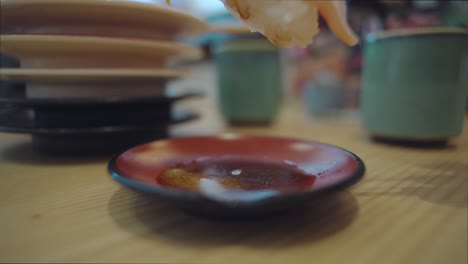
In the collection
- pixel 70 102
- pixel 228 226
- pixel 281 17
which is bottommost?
pixel 228 226

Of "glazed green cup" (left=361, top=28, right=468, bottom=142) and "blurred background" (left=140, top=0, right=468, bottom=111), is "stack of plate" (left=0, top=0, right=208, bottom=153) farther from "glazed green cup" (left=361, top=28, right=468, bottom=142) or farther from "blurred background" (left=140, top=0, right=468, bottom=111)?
"glazed green cup" (left=361, top=28, right=468, bottom=142)

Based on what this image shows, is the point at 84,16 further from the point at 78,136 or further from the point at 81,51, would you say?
the point at 78,136

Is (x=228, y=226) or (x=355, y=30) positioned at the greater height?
(x=355, y=30)

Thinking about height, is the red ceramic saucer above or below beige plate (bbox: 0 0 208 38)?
below

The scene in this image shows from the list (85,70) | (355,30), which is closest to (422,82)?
(355,30)

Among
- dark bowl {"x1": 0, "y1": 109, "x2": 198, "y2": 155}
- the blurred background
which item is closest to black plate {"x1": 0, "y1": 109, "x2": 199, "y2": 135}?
dark bowl {"x1": 0, "y1": 109, "x2": 198, "y2": 155}

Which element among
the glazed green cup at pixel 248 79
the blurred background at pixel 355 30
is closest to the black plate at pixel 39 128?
the blurred background at pixel 355 30

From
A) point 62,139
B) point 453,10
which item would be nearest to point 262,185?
point 62,139

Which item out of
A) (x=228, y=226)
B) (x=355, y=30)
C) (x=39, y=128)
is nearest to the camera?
(x=228, y=226)
